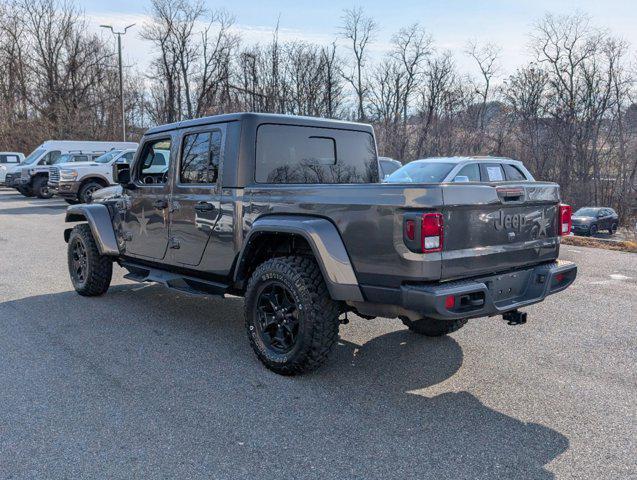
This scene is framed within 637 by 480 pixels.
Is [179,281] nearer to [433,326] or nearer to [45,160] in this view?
[433,326]

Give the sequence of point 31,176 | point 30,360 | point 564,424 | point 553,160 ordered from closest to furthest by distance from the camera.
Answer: point 564,424, point 30,360, point 31,176, point 553,160

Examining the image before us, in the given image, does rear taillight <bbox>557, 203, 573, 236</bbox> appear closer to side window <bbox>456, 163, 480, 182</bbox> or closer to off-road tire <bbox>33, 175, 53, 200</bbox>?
side window <bbox>456, 163, 480, 182</bbox>

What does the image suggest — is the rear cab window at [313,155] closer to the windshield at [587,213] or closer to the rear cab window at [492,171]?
the rear cab window at [492,171]

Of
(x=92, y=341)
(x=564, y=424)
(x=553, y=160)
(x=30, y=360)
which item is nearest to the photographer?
(x=564, y=424)

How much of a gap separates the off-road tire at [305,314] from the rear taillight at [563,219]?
190cm

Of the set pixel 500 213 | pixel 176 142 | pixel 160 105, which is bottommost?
pixel 500 213

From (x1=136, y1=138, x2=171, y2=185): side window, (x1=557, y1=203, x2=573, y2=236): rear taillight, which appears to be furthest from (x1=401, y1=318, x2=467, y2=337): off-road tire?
(x1=136, y1=138, x2=171, y2=185): side window

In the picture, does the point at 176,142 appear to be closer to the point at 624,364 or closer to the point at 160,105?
the point at 624,364

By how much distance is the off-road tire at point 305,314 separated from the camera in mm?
3723

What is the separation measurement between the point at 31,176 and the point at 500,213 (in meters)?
22.9

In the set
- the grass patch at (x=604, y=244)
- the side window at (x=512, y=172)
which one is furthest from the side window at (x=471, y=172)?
the grass patch at (x=604, y=244)

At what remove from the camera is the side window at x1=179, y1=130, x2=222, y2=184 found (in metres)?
4.64

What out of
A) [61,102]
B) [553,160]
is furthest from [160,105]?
[553,160]

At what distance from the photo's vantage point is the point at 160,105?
4300 cm
